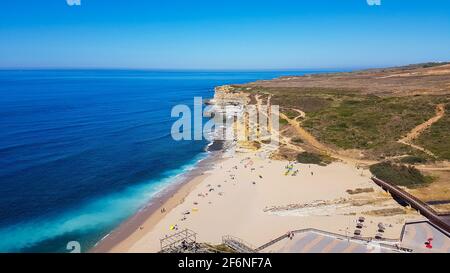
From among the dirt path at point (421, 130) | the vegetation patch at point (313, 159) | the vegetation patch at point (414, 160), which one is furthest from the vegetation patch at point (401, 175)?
the dirt path at point (421, 130)

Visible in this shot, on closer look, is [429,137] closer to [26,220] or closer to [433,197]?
[433,197]

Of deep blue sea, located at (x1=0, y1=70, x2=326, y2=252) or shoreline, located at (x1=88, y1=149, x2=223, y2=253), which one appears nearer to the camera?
shoreline, located at (x1=88, y1=149, x2=223, y2=253)

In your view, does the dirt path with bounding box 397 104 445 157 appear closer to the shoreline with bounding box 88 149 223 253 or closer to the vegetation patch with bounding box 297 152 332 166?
the vegetation patch with bounding box 297 152 332 166

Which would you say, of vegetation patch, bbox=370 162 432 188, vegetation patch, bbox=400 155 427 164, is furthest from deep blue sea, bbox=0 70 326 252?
vegetation patch, bbox=400 155 427 164

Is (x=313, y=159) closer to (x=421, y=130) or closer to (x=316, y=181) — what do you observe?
(x=316, y=181)

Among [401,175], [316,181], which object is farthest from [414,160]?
[316,181]

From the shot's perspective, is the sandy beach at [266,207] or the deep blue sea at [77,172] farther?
the deep blue sea at [77,172]

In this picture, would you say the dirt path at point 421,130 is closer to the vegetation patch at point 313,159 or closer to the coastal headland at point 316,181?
the coastal headland at point 316,181
